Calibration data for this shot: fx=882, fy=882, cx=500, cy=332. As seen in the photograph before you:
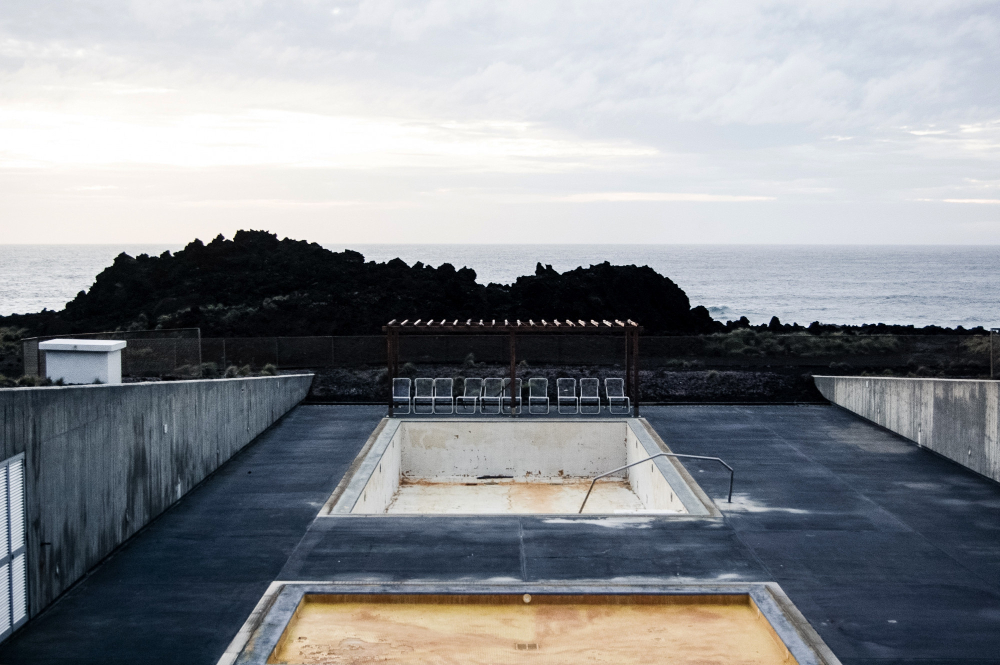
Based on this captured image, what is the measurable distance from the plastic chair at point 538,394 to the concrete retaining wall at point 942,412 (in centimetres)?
562

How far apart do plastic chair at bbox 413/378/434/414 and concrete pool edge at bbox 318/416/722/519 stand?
1.86 feet

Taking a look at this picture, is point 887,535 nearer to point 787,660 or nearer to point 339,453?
point 787,660

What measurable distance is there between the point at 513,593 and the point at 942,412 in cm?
821

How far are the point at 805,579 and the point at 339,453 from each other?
23.5ft

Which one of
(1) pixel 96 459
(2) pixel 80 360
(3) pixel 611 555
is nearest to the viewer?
(1) pixel 96 459

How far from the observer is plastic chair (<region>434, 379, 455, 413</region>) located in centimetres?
1603

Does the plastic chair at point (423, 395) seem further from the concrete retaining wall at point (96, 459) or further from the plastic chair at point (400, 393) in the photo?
the concrete retaining wall at point (96, 459)

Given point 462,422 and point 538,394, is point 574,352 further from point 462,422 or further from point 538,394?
point 462,422

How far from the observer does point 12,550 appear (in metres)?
6.39

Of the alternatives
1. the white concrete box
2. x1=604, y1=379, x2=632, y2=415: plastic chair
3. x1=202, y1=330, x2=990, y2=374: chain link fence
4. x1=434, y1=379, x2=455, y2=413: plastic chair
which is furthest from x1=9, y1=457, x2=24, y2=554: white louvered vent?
x1=202, y1=330, x2=990, y2=374: chain link fence

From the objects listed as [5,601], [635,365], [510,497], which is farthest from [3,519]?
[635,365]

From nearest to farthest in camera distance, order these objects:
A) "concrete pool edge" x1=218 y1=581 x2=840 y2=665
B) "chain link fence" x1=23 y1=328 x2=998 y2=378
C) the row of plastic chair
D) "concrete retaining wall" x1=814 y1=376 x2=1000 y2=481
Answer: "concrete pool edge" x1=218 y1=581 x2=840 y2=665
"concrete retaining wall" x1=814 y1=376 x2=1000 y2=481
the row of plastic chair
"chain link fence" x1=23 y1=328 x2=998 y2=378

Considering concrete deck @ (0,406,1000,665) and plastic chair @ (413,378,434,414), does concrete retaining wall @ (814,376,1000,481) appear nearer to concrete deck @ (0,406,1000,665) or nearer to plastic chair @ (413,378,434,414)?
concrete deck @ (0,406,1000,665)

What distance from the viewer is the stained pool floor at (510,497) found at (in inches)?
513
